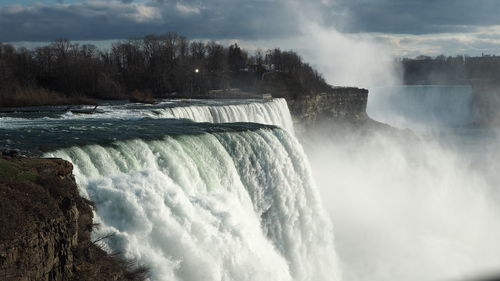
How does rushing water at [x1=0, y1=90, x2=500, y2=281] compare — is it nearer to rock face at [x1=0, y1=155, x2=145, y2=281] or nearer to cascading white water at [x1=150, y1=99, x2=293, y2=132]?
cascading white water at [x1=150, y1=99, x2=293, y2=132]

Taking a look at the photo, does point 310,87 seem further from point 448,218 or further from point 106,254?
point 106,254

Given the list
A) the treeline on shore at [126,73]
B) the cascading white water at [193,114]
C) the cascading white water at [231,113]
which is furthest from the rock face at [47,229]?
the treeline on shore at [126,73]

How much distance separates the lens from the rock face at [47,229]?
752 cm

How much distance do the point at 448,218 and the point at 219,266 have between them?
81.2ft

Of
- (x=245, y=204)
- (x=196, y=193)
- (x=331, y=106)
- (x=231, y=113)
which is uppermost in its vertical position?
(x=231, y=113)

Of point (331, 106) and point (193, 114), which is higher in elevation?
point (193, 114)

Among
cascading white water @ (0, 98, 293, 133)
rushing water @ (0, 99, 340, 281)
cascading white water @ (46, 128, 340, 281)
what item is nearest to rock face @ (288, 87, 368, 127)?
cascading white water @ (0, 98, 293, 133)

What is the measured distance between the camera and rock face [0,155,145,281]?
7.52m

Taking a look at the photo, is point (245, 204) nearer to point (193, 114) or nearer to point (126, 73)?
point (193, 114)

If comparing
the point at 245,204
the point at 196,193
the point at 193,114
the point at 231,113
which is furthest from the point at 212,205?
the point at 231,113

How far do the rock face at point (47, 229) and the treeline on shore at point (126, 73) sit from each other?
2383cm

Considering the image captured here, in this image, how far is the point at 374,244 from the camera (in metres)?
26.5

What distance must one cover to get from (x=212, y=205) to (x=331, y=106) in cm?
4287

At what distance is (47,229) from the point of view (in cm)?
820
